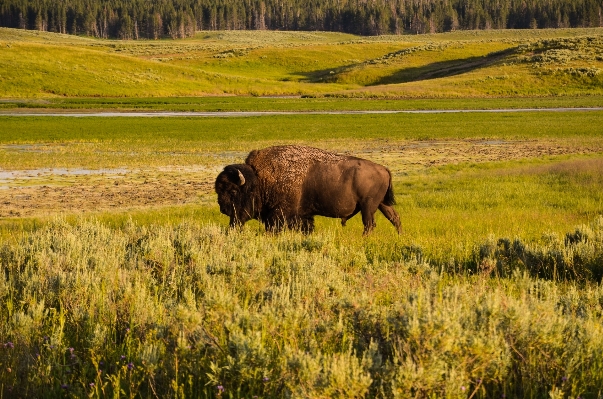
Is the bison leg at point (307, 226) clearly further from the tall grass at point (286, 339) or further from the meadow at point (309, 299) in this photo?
the tall grass at point (286, 339)

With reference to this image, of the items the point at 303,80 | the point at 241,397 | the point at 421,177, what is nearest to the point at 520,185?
the point at 421,177

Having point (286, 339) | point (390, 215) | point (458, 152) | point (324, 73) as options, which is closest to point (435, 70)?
point (324, 73)

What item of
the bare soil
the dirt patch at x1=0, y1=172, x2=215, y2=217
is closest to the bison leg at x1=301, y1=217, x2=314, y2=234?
the bare soil

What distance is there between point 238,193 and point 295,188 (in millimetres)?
903

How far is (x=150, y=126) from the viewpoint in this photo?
1692 inches

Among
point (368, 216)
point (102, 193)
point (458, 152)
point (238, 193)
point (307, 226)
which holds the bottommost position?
point (102, 193)

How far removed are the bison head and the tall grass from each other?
3.89m

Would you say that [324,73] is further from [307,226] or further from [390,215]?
[307,226]

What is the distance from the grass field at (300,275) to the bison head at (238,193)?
258 mm

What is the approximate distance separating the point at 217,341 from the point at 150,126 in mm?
38744

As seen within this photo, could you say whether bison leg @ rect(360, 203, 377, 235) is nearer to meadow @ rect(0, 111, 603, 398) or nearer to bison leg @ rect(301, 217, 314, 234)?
meadow @ rect(0, 111, 603, 398)

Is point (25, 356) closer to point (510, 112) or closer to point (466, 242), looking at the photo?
point (466, 242)

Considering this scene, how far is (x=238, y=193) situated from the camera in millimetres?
11836

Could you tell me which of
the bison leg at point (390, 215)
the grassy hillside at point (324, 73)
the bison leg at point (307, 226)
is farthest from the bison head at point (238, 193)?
the grassy hillside at point (324, 73)
